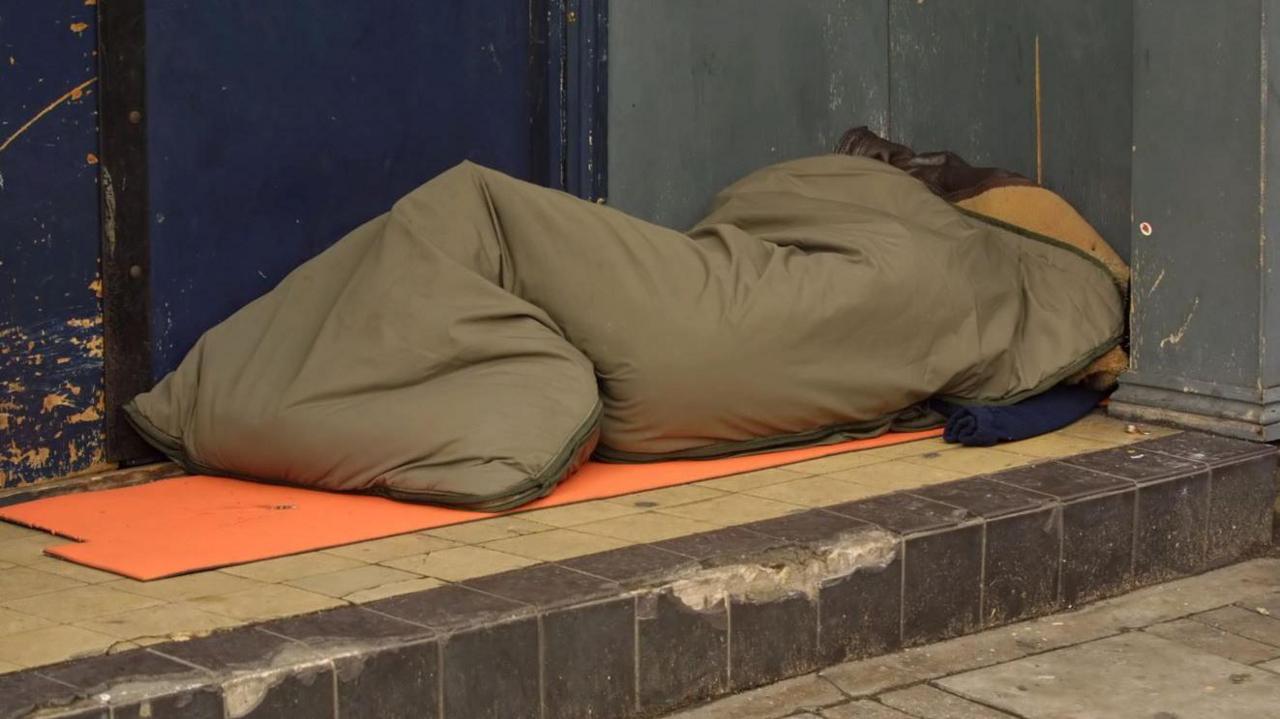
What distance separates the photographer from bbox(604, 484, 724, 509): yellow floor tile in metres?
4.27

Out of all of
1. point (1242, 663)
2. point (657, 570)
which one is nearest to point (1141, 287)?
point (1242, 663)

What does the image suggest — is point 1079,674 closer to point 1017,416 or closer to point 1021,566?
point 1021,566

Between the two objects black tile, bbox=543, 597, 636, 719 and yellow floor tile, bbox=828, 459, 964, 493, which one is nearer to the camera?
black tile, bbox=543, 597, 636, 719

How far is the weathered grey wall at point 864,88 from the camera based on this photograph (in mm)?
5594

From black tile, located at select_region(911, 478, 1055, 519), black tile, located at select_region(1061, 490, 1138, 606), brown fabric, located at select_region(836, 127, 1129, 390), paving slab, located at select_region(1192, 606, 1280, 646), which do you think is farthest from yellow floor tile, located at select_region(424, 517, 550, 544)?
brown fabric, located at select_region(836, 127, 1129, 390)

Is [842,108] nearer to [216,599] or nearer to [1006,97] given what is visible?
[1006,97]

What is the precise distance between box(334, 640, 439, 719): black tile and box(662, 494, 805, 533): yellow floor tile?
958 millimetres

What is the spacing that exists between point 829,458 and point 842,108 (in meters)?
1.68

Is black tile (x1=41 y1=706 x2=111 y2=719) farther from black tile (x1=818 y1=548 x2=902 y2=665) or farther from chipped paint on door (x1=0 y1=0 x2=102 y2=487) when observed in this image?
chipped paint on door (x1=0 y1=0 x2=102 y2=487)

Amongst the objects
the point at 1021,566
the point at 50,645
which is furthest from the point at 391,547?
the point at 1021,566

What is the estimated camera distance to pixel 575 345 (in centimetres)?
459

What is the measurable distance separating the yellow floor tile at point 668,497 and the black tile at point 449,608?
0.84 metres

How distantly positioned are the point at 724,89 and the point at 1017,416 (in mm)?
1471

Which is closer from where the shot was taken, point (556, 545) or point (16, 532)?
point (556, 545)
